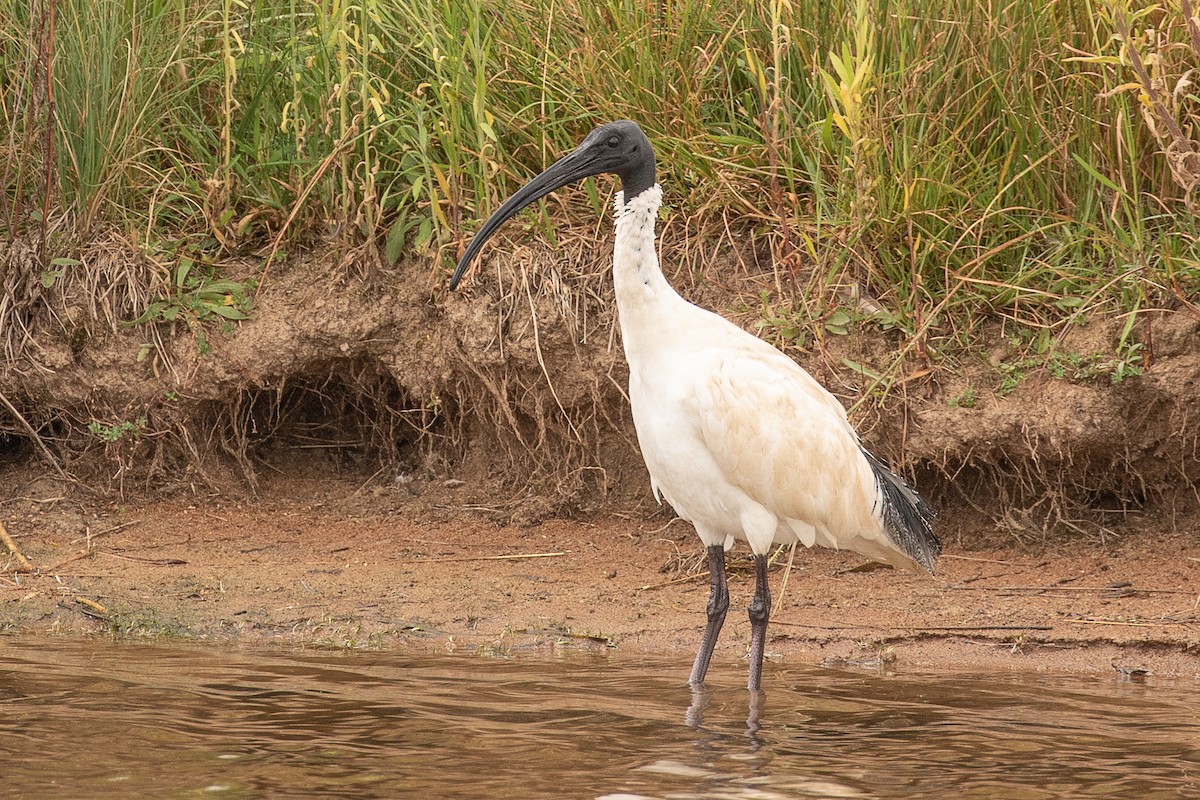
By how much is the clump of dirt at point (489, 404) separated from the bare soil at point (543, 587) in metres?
0.16

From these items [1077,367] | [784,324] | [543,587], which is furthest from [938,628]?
[543,587]

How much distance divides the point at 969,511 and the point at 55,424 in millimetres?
3874

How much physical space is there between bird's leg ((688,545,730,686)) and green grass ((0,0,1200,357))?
1194mm

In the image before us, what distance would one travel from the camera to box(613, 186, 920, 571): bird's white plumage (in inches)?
192

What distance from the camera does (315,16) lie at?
6.50 metres

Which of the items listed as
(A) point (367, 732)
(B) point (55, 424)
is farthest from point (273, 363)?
(A) point (367, 732)

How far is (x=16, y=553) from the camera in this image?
6.04 meters

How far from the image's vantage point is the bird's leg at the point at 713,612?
5.02 meters

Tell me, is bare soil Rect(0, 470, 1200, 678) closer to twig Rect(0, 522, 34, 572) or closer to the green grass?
twig Rect(0, 522, 34, 572)

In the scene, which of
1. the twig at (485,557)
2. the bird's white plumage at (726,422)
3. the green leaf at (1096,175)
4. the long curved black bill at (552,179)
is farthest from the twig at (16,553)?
the green leaf at (1096,175)

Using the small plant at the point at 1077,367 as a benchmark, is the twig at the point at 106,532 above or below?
below

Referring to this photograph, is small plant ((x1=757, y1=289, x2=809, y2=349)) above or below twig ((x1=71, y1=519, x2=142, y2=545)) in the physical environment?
above

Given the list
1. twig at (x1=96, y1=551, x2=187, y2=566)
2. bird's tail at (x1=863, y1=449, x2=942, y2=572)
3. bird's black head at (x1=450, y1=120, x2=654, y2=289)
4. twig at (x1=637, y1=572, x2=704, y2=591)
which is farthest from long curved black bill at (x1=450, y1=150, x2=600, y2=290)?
twig at (x1=96, y1=551, x2=187, y2=566)

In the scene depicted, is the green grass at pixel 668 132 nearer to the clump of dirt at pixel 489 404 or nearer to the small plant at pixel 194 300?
the small plant at pixel 194 300
